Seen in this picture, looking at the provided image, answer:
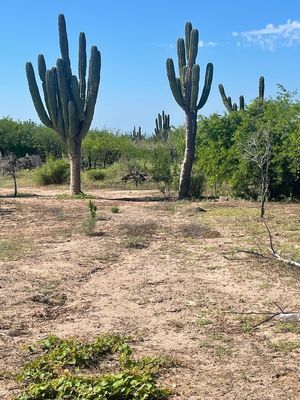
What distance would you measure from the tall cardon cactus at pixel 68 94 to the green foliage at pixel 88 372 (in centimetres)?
1509

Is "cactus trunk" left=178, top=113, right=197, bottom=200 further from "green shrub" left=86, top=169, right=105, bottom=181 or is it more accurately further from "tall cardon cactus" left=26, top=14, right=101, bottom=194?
"green shrub" left=86, top=169, right=105, bottom=181

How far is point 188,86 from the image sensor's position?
19.2 metres

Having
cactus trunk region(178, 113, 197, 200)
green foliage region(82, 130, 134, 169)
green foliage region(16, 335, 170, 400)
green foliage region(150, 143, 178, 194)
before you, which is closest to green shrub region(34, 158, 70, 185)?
green foliage region(150, 143, 178, 194)

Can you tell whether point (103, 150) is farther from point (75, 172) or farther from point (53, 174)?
point (75, 172)

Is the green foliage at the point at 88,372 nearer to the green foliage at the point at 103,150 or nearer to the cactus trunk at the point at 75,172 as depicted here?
the cactus trunk at the point at 75,172

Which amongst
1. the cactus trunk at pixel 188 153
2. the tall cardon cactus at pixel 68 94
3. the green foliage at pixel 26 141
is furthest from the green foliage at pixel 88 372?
the green foliage at pixel 26 141

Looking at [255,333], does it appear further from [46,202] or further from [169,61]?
[169,61]

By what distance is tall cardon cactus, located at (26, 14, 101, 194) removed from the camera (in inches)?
774

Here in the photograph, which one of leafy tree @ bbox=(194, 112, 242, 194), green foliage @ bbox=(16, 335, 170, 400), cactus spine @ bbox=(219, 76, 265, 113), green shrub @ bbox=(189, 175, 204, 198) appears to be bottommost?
green foliage @ bbox=(16, 335, 170, 400)

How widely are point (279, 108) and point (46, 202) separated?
893 centimetres

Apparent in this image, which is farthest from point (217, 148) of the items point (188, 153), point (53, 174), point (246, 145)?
point (53, 174)

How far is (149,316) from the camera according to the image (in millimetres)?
6242

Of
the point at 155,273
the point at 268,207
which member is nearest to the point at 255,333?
the point at 155,273

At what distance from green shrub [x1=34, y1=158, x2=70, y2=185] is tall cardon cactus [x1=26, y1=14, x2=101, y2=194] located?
18.2ft
